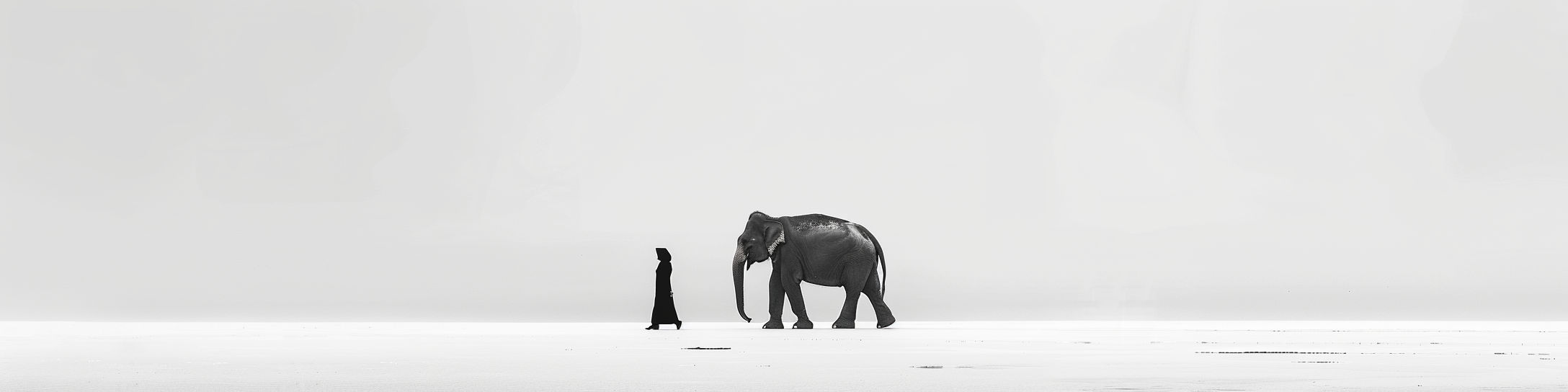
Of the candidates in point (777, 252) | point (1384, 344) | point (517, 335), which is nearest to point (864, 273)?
point (777, 252)

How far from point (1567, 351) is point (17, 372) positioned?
12.2 metres

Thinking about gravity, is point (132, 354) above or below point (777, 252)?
below

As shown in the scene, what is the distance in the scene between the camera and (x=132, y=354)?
43.0ft

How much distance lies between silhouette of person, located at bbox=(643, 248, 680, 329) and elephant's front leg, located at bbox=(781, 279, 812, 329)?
235 cm

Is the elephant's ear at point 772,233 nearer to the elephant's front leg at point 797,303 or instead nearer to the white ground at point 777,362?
the elephant's front leg at point 797,303

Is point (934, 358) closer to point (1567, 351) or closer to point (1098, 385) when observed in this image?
point (1098, 385)

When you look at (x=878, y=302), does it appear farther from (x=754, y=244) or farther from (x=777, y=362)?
(x=777, y=362)

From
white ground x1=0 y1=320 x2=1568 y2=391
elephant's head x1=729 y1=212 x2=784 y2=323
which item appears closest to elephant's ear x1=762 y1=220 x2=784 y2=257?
elephant's head x1=729 y1=212 x2=784 y2=323

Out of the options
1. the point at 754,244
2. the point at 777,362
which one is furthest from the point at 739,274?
the point at 777,362

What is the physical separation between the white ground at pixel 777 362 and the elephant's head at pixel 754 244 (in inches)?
227

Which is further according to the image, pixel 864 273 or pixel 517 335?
pixel 864 273

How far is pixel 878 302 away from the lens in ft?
83.7

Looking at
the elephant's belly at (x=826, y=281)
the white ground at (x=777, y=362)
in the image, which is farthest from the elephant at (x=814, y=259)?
the white ground at (x=777, y=362)

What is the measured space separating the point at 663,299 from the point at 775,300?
3008 millimetres
